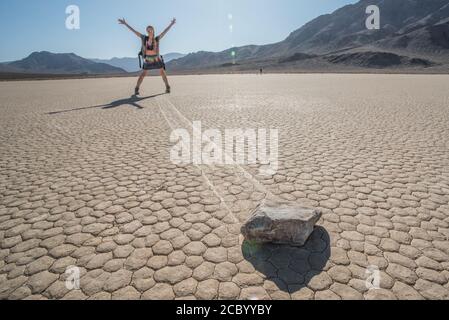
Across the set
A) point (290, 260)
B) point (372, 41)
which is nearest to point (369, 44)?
point (372, 41)

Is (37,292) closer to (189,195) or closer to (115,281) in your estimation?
(115,281)

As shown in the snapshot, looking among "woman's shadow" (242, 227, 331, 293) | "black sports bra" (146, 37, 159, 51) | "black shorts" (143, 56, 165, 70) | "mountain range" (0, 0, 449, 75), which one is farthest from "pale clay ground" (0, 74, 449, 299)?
"mountain range" (0, 0, 449, 75)

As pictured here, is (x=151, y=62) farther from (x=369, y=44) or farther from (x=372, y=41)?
(x=372, y=41)

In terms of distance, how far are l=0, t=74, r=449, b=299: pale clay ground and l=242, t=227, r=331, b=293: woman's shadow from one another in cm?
1

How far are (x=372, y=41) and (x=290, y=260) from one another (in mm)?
134404

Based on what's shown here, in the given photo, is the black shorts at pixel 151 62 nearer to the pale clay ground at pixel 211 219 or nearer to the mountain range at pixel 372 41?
the pale clay ground at pixel 211 219

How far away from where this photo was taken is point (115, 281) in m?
2.40

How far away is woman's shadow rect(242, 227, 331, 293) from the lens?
238 cm

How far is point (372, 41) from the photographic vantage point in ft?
367

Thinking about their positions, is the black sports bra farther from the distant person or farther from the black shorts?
the black shorts

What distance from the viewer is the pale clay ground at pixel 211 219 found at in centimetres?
237

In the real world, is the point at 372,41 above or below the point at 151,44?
above

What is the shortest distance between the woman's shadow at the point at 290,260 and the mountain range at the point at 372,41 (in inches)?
2990

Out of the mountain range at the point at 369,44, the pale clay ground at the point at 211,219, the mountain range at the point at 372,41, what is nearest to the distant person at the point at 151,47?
the pale clay ground at the point at 211,219
